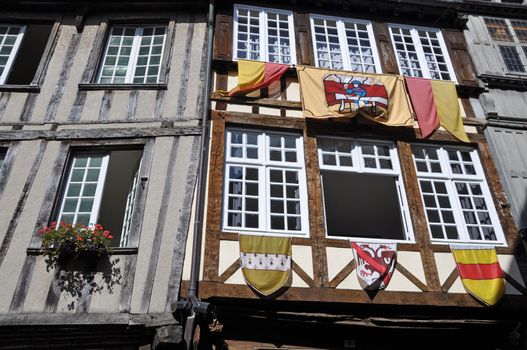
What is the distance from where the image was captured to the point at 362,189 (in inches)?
410

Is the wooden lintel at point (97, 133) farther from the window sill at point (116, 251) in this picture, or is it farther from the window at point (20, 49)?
the window sill at point (116, 251)

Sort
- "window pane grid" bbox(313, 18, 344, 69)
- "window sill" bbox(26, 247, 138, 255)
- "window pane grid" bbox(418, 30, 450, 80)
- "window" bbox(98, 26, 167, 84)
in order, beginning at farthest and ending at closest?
"window pane grid" bbox(418, 30, 450, 80) < "window pane grid" bbox(313, 18, 344, 69) < "window" bbox(98, 26, 167, 84) < "window sill" bbox(26, 247, 138, 255)

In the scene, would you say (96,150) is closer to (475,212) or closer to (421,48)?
(475,212)

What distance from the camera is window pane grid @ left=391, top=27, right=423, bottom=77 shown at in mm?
9364

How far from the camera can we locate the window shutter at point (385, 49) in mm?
9180

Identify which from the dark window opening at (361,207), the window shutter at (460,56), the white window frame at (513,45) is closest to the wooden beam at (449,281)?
the dark window opening at (361,207)

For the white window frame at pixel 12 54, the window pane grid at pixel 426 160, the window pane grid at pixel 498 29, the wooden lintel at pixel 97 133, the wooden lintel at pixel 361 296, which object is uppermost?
the window pane grid at pixel 498 29

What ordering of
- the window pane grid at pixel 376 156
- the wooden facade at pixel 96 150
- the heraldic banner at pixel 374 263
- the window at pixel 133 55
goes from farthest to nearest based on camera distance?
the window at pixel 133 55, the window pane grid at pixel 376 156, the heraldic banner at pixel 374 263, the wooden facade at pixel 96 150

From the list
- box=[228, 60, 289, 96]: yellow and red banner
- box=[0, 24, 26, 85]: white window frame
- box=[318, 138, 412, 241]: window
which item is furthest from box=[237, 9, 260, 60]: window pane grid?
box=[0, 24, 26, 85]: white window frame

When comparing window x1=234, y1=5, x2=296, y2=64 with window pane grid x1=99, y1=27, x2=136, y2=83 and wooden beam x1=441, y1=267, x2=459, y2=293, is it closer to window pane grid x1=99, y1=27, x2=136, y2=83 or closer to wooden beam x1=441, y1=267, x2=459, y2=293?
window pane grid x1=99, y1=27, x2=136, y2=83

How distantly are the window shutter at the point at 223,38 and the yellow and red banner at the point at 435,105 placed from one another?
3.51 m

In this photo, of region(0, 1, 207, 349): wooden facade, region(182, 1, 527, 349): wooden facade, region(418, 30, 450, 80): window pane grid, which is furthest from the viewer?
region(418, 30, 450, 80): window pane grid

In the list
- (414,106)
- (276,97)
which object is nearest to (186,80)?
(276,97)

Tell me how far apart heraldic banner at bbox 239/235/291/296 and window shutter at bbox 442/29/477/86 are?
5387 millimetres
